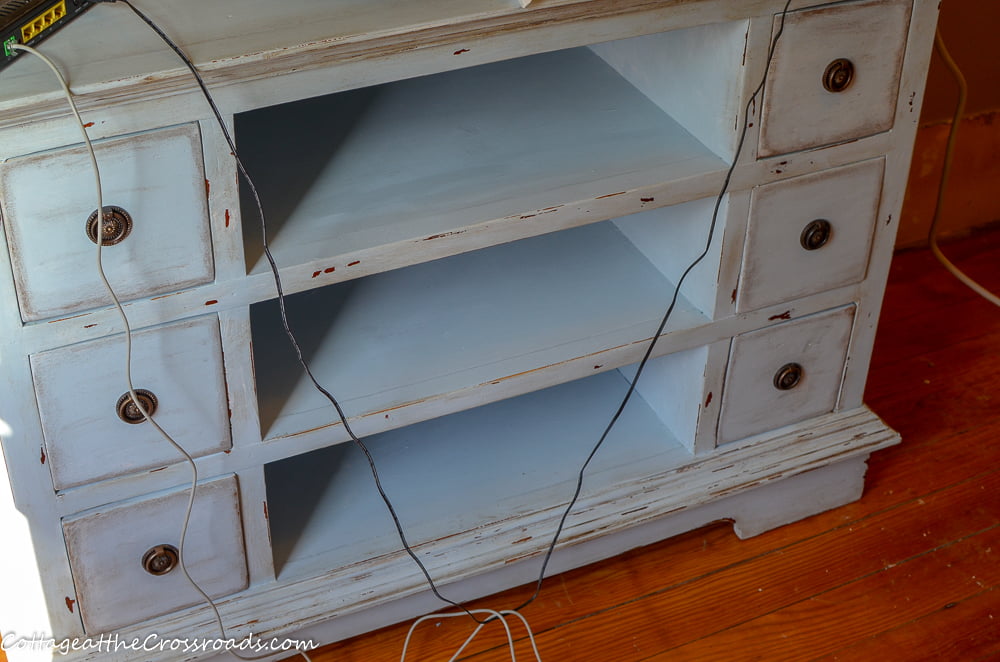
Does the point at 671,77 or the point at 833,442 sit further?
the point at 833,442

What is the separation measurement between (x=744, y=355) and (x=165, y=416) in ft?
2.46

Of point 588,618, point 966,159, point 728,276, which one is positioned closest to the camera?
point 728,276

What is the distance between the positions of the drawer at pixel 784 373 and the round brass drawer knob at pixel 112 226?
2.58 ft

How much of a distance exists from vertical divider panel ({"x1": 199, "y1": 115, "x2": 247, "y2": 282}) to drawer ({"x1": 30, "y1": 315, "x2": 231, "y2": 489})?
0.22ft

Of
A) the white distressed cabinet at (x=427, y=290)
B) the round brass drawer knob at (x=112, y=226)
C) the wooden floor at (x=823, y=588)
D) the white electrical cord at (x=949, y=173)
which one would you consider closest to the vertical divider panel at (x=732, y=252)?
the white distressed cabinet at (x=427, y=290)

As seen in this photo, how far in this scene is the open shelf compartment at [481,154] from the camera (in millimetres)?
1149

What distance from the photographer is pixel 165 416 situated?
1122mm

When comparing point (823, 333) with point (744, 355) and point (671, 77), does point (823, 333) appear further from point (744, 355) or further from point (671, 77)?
point (671, 77)

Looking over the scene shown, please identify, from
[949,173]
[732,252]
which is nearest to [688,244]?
[732,252]

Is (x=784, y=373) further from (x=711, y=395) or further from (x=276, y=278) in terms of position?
(x=276, y=278)

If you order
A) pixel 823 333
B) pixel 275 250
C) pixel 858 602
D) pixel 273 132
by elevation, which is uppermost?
pixel 273 132

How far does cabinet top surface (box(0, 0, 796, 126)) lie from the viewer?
0.92 meters

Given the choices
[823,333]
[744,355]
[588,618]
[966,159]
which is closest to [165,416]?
[588,618]

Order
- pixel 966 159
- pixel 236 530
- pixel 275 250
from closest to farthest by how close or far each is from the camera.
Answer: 1. pixel 275 250
2. pixel 236 530
3. pixel 966 159
